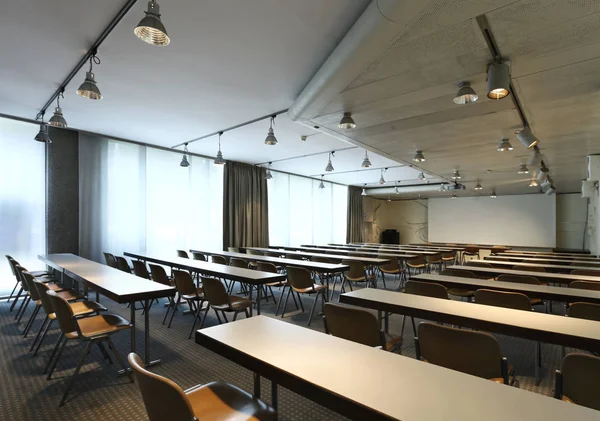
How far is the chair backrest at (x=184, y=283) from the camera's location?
3.91 meters

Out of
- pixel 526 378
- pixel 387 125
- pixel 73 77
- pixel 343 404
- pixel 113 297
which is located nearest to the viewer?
pixel 343 404

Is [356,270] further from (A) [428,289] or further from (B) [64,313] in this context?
(B) [64,313]

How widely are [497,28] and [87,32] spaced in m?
3.42

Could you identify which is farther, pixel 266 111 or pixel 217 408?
pixel 266 111

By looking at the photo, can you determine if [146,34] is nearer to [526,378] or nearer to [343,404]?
[343,404]

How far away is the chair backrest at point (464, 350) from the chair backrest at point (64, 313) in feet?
8.18

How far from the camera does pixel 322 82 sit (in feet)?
10.8

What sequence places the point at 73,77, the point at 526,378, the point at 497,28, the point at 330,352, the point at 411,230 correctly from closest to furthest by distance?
1. the point at 330,352
2. the point at 497,28
3. the point at 526,378
4. the point at 73,77
5. the point at 411,230

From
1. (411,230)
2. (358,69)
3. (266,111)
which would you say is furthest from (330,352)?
(411,230)

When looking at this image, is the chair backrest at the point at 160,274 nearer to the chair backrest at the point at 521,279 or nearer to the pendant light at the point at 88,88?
the pendant light at the point at 88,88

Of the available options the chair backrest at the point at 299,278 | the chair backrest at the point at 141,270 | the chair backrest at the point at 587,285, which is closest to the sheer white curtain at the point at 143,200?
the chair backrest at the point at 141,270

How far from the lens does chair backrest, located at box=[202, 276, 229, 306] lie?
346cm

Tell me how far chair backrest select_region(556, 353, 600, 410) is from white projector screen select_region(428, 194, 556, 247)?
1373 cm

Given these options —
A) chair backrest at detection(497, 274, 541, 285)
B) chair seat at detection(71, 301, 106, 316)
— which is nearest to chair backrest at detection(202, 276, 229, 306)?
chair seat at detection(71, 301, 106, 316)
